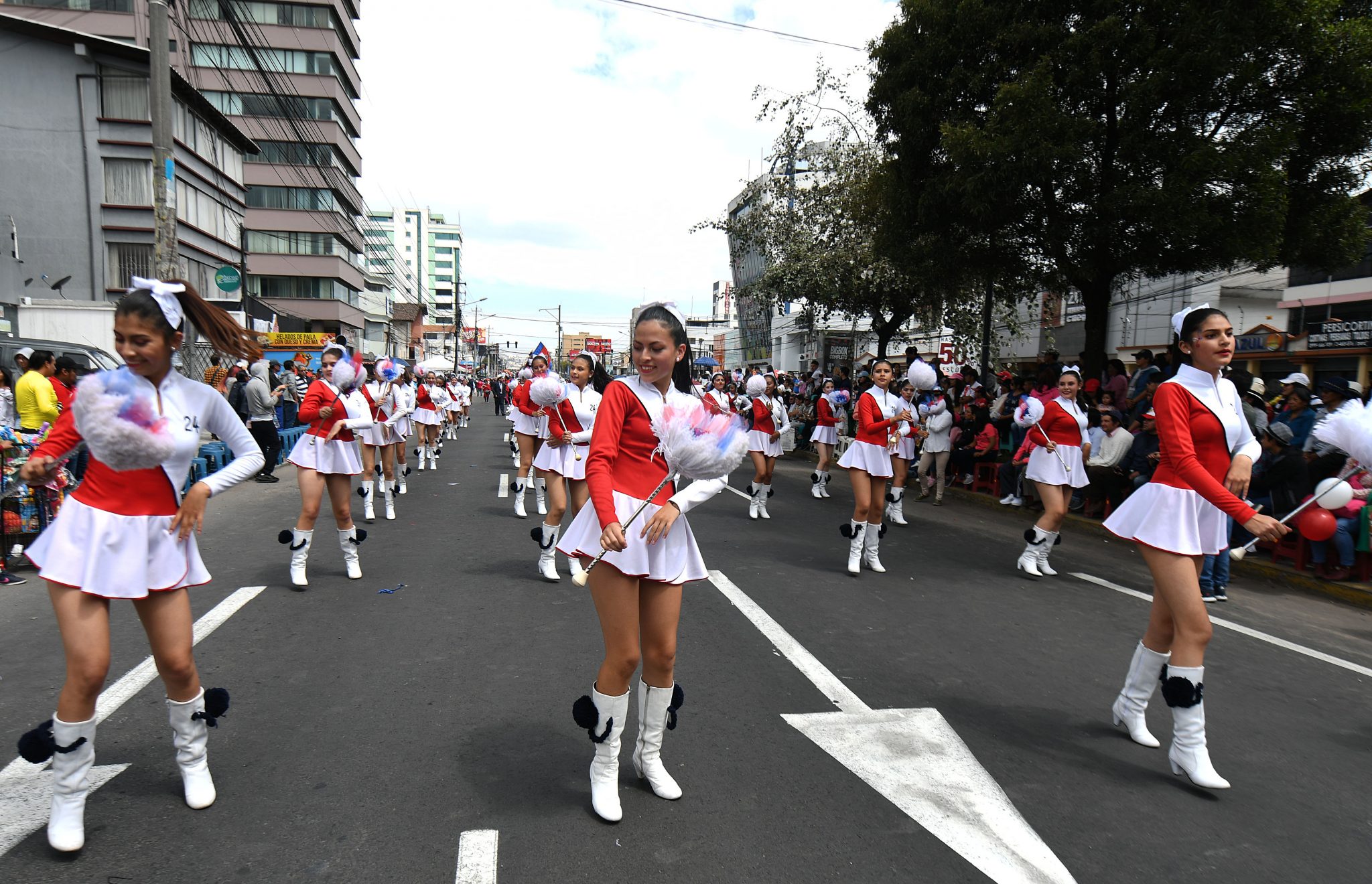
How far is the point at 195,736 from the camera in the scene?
11.3 feet

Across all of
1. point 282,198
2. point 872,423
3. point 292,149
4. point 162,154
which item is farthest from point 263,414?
point 292,149

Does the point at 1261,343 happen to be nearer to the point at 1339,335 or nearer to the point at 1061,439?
the point at 1339,335

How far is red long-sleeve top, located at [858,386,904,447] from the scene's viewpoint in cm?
807

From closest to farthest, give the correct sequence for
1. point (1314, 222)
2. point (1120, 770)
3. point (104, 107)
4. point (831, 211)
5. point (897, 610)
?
point (1120, 770), point (897, 610), point (1314, 222), point (831, 211), point (104, 107)

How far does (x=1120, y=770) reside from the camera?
13.0ft

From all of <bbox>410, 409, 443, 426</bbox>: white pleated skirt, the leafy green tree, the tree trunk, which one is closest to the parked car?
<bbox>410, 409, 443, 426</bbox>: white pleated skirt

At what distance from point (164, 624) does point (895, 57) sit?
14004 millimetres

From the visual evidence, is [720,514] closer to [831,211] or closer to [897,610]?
[897,610]

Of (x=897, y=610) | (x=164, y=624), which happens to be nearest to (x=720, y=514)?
(x=897, y=610)

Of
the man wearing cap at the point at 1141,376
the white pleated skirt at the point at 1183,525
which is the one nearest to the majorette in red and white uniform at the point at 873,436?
the white pleated skirt at the point at 1183,525

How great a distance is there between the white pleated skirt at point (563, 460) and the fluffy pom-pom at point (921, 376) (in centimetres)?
355

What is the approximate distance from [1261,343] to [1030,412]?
1984 cm

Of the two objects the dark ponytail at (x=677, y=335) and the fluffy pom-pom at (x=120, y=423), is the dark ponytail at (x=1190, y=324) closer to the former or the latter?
the dark ponytail at (x=677, y=335)

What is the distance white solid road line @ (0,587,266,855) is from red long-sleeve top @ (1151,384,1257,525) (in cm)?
A: 462
